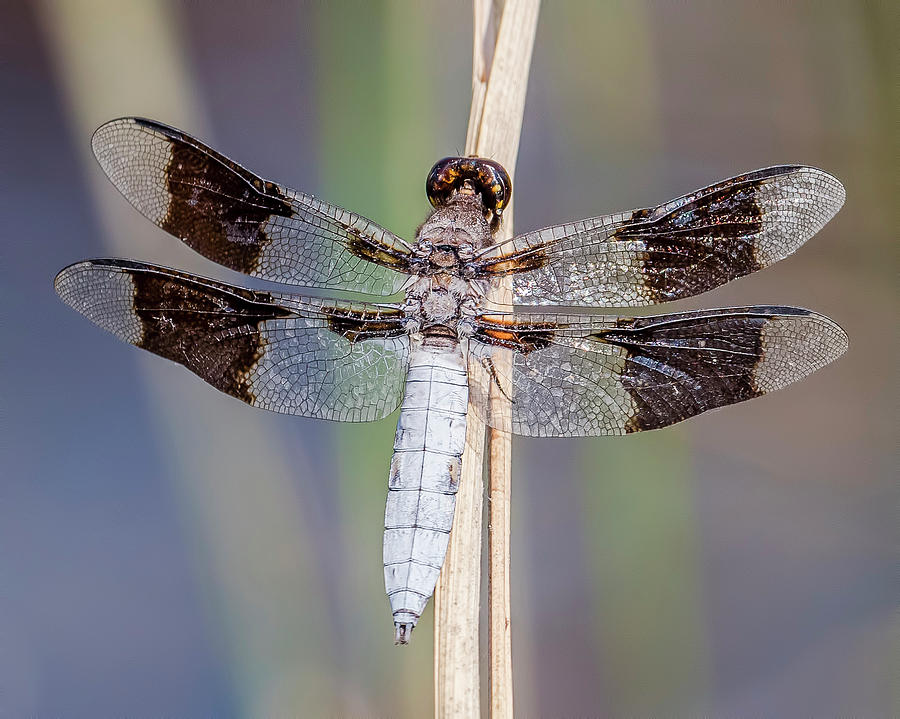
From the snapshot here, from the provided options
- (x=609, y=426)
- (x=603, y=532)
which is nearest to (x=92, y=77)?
(x=609, y=426)

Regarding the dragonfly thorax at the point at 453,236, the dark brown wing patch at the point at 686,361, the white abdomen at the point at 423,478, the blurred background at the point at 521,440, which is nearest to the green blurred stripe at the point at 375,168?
the blurred background at the point at 521,440

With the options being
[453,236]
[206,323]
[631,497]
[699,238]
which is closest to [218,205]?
[206,323]

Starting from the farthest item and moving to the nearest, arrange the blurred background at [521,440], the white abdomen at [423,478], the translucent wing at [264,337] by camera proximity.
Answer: the blurred background at [521,440] < the translucent wing at [264,337] < the white abdomen at [423,478]

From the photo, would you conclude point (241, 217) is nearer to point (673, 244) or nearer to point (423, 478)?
point (423, 478)

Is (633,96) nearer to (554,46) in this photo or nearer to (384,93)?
(554,46)

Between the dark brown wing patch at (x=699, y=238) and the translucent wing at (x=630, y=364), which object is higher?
the dark brown wing patch at (x=699, y=238)

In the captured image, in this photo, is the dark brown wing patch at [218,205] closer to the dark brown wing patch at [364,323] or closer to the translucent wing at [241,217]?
the translucent wing at [241,217]

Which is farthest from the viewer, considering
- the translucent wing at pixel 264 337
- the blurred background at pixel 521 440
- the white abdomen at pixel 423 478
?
the blurred background at pixel 521 440

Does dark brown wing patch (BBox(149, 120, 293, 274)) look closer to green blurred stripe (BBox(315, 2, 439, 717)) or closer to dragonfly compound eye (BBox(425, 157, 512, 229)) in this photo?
dragonfly compound eye (BBox(425, 157, 512, 229))
